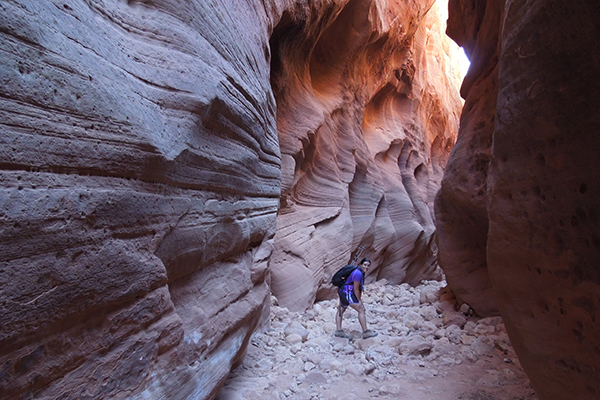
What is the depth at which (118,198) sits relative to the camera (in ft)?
5.88

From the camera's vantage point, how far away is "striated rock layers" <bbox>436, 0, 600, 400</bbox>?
177cm

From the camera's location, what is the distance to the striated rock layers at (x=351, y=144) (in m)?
6.33

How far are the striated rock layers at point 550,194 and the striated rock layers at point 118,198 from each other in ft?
6.79

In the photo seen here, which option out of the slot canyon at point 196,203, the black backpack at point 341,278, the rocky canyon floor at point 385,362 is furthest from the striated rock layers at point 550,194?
the black backpack at point 341,278

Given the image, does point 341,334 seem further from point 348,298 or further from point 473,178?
point 473,178

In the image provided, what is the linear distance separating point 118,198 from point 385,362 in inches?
127

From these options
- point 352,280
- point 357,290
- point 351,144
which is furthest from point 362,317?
point 351,144

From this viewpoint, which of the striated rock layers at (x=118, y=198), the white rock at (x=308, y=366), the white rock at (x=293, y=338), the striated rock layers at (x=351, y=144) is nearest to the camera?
the striated rock layers at (x=118, y=198)

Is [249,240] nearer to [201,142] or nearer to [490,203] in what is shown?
[201,142]

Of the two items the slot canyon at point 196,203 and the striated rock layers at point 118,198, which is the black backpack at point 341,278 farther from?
the striated rock layers at point 118,198

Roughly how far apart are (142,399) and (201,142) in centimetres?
166

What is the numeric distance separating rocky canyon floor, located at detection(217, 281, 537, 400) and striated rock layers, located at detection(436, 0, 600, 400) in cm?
111

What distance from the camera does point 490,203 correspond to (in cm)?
249

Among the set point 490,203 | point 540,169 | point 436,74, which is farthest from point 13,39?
point 436,74
